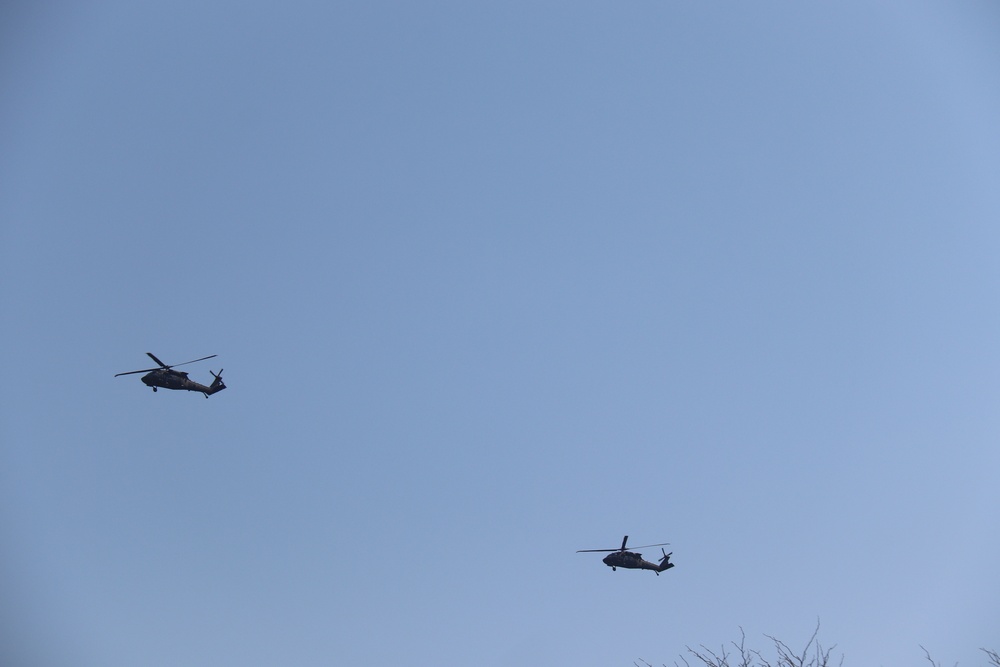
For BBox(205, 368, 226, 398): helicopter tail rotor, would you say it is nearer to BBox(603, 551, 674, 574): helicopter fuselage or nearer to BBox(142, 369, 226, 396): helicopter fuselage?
BBox(142, 369, 226, 396): helicopter fuselage

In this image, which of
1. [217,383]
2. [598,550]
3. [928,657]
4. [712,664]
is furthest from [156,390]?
[928,657]

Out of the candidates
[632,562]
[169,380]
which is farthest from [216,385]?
[632,562]

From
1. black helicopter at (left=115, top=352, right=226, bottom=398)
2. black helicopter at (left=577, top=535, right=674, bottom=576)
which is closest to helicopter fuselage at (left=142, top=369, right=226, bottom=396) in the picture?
black helicopter at (left=115, top=352, right=226, bottom=398)

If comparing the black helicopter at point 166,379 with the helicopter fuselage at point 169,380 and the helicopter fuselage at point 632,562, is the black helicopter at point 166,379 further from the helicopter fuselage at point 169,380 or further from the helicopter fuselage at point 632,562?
the helicopter fuselage at point 632,562

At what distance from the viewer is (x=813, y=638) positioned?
34844mm

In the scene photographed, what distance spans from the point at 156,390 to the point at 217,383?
452 centimetres

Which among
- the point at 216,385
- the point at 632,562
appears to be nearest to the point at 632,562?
the point at 632,562

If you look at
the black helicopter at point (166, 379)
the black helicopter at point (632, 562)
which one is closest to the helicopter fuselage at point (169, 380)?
the black helicopter at point (166, 379)

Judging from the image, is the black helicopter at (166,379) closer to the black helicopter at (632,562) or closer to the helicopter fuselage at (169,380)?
the helicopter fuselage at (169,380)

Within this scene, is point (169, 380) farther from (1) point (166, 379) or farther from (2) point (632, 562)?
(2) point (632, 562)

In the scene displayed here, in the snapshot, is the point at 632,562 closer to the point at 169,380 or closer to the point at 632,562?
the point at 632,562

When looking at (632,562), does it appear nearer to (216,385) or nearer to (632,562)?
(632,562)

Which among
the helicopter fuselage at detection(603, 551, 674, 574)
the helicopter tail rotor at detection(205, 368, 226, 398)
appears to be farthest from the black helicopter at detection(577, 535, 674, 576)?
the helicopter tail rotor at detection(205, 368, 226, 398)

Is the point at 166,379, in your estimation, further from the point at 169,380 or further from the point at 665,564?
the point at 665,564
